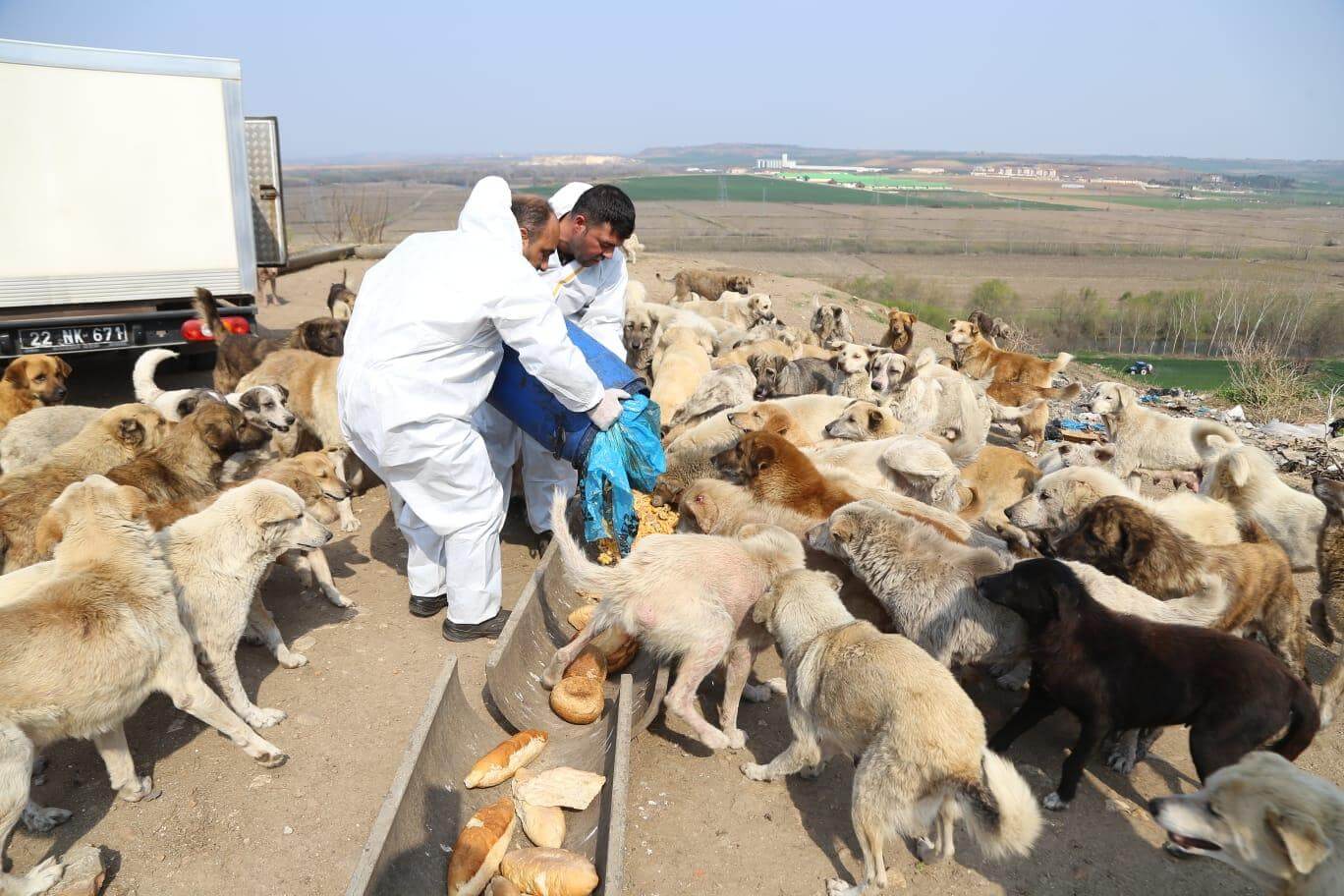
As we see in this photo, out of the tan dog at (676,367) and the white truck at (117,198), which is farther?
the tan dog at (676,367)

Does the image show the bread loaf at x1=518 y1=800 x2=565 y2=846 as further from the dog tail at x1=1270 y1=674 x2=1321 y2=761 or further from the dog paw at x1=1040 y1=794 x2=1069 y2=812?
the dog tail at x1=1270 y1=674 x2=1321 y2=761

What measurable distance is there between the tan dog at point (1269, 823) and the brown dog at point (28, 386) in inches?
381

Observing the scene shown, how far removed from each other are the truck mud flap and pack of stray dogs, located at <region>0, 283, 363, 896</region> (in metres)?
1.10

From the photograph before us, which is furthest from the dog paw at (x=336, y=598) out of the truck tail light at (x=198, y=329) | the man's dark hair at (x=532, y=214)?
the truck tail light at (x=198, y=329)

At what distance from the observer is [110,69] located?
9508mm

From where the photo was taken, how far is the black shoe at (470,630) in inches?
227

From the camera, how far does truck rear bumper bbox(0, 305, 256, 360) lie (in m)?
9.35

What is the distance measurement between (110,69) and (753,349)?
320 inches

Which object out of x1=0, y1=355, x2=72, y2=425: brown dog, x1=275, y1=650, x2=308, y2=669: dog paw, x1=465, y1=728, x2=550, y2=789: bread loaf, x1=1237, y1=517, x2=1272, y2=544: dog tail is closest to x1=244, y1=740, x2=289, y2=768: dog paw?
x1=275, y1=650, x2=308, y2=669: dog paw

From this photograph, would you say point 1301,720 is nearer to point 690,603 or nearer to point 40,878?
point 690,603

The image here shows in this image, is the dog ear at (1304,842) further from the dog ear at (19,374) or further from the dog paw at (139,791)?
the dog ear at (19,374)

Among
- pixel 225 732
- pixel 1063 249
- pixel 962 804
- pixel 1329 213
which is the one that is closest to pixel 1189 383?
pixel 962 804

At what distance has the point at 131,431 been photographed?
6699 millimetres

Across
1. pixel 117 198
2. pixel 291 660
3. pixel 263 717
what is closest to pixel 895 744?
pixel 263 717
